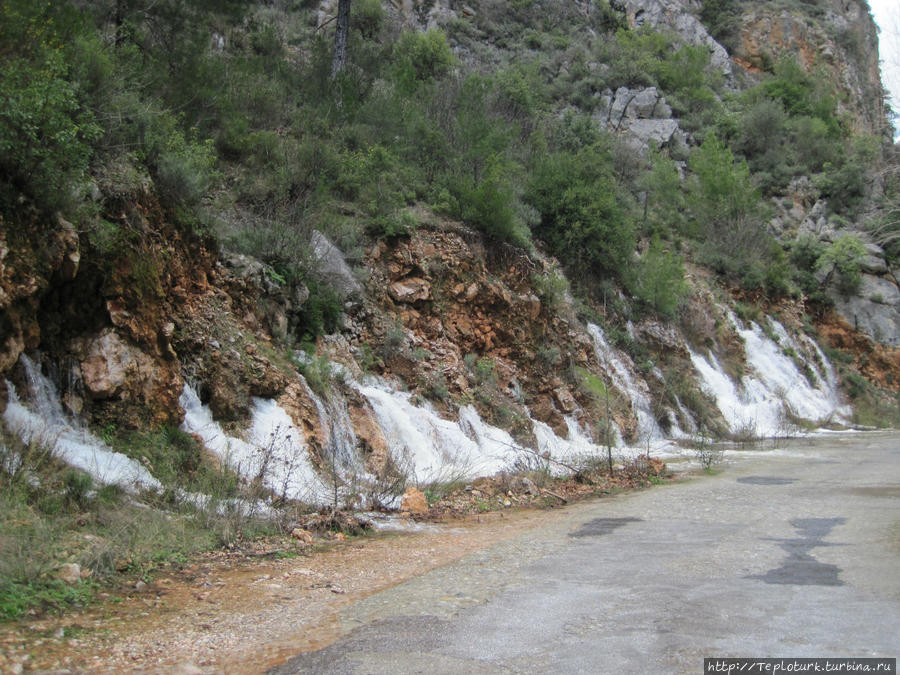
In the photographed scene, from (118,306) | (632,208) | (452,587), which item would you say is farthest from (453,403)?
(632,208)

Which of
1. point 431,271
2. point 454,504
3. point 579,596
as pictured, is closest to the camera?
point 579,596

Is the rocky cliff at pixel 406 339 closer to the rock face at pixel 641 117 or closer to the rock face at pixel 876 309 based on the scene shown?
the rock face at pixel 876 309

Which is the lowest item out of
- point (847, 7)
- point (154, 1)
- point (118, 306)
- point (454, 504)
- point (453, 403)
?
point (454, 504)

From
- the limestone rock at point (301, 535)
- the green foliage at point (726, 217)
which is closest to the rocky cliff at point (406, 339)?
the green foliage at point (726, 217)

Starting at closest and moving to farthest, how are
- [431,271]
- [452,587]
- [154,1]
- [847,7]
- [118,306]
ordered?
[452,587] → [118,306] → [154,1] → [431,271] → [847,7]

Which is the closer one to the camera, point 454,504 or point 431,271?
point 454,504

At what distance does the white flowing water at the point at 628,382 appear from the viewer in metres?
20.8

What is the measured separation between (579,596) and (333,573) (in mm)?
2438

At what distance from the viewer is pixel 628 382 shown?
2211cm

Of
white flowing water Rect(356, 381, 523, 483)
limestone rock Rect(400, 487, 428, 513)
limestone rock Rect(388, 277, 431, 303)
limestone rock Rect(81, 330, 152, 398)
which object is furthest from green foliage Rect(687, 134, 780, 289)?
limestone rock Rect(81, 330, 152, 398)

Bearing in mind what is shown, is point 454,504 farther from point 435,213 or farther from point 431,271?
point 435,213

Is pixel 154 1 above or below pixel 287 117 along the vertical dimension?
above

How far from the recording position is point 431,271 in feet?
58.8

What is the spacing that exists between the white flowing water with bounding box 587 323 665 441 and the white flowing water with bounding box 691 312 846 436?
3.22m
